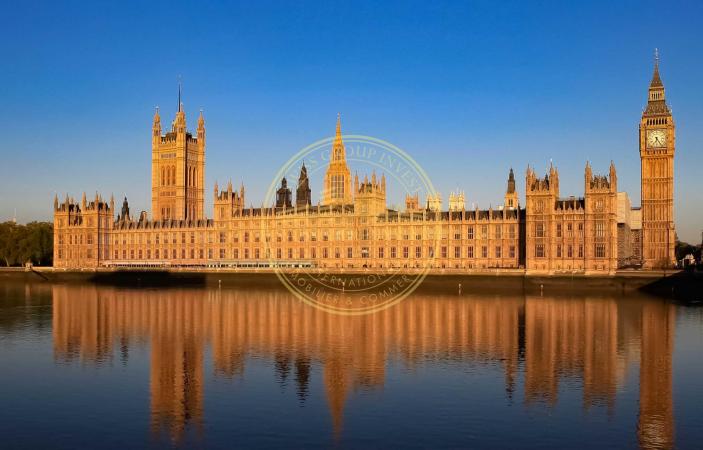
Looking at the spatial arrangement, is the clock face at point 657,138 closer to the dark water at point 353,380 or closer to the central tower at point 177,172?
the dark water at point 353,380

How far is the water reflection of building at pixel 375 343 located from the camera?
4181 cm

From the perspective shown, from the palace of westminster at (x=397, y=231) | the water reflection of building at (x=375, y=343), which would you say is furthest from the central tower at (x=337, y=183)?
the water reflection of building at (x=375, y=343)

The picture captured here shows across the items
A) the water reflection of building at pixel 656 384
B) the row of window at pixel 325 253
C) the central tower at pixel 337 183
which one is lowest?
the water reflection of building at pixel 656 384

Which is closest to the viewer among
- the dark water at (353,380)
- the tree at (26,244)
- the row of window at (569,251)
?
the dark water at (353,380)

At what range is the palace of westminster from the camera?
11744 cm

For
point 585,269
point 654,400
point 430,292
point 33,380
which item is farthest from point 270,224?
point 654,400

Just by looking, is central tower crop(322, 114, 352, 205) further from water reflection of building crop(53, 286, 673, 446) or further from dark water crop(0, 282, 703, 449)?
dark water crop(0, 282, 703, 449)

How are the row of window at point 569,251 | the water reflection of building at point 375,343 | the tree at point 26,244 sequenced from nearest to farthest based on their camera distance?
the water reflection of building at point 375,343 < the row of window at point 569,251 < the tree at point 26,244

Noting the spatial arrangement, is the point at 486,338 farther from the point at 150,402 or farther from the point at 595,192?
the point at 595,192

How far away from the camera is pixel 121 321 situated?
73.1 m

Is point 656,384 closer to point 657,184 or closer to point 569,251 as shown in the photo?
point 569,251

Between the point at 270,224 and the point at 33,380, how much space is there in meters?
103

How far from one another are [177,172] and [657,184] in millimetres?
114228

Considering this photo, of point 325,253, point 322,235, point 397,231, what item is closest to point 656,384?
point 397,231
